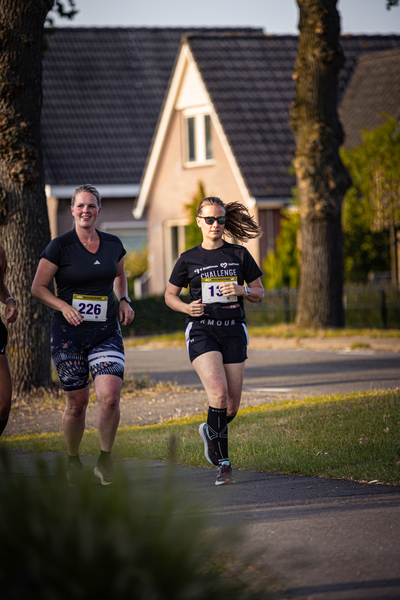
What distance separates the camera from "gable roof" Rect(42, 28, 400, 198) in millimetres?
26922

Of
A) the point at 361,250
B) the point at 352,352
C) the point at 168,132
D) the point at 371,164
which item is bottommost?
the point at 352,352

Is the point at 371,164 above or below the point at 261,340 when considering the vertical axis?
above

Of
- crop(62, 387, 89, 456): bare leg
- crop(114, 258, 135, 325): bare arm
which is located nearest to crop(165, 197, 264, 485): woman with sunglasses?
crop(114, 258, 135, 325): bare arm

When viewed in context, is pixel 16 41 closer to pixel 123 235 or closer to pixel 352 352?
pixel 352 352

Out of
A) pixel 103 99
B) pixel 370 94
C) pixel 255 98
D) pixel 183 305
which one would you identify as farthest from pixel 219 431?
pixel 103 99

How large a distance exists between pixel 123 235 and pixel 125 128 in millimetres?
3955

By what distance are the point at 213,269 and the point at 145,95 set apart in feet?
93.8

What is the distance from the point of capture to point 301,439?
Answer: 7.44 m

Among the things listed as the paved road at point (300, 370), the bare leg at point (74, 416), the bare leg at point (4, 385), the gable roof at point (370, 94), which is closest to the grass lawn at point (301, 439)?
the bare leg at point (74, 416)

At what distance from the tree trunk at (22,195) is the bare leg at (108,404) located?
179 inches

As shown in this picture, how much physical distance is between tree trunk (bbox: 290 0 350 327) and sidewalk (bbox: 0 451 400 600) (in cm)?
1211

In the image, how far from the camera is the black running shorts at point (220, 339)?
650 cm

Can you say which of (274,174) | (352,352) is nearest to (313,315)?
(352,352)

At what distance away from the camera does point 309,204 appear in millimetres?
18406
